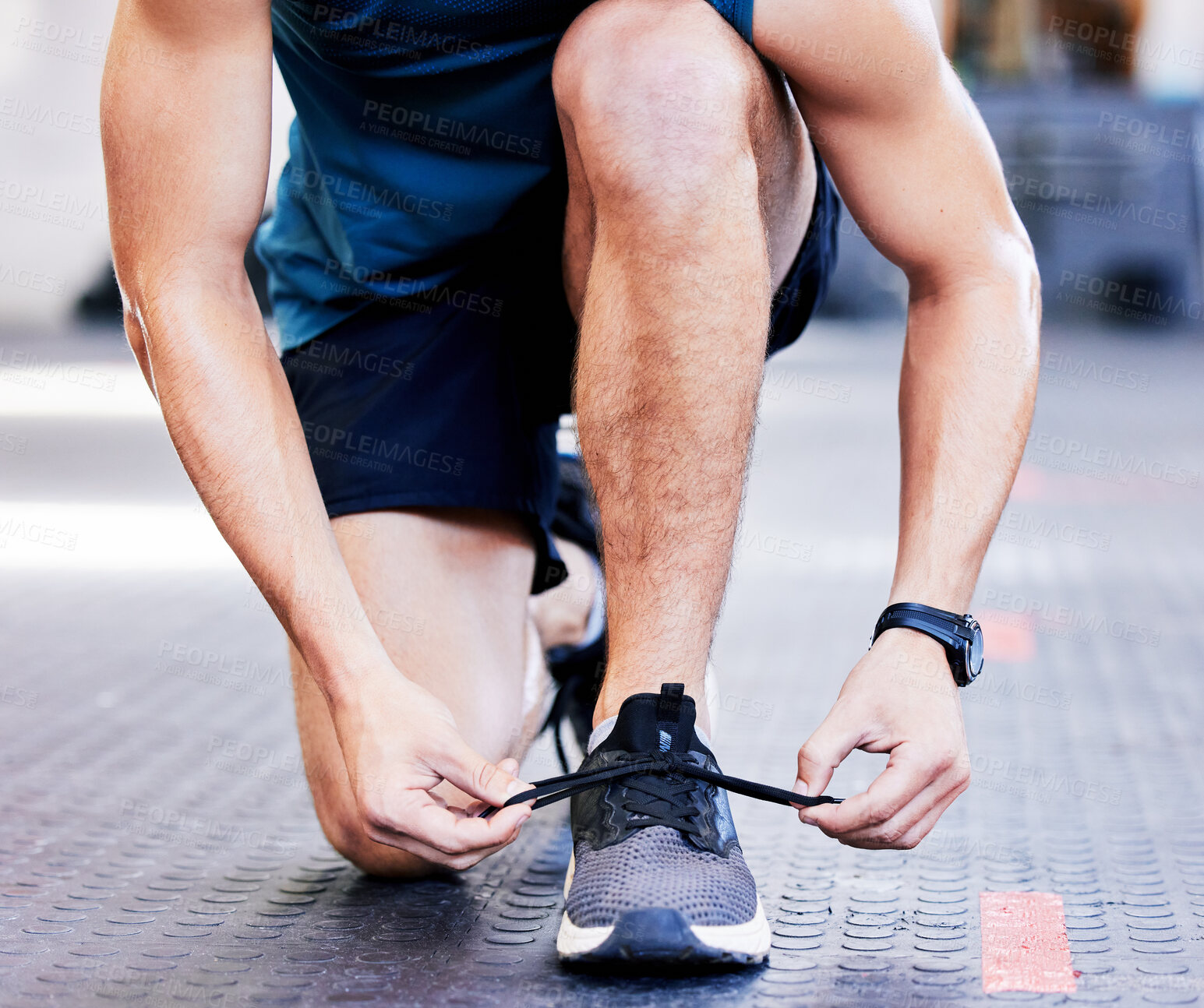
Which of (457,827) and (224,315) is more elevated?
(224,315)

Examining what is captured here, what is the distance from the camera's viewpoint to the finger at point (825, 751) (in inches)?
30.5

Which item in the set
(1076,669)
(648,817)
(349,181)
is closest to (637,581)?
(648,817)

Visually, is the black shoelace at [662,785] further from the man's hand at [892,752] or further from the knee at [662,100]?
the knee at [662,100]

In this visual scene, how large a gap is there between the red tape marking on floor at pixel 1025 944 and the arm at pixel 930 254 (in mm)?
169

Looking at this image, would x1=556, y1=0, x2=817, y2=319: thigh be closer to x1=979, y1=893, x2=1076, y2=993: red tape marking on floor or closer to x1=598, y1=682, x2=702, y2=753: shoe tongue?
x1=598, y1=682, x2=702, y2=753: shoe tongue

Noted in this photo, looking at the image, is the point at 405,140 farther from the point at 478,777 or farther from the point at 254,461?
the point at 478,777

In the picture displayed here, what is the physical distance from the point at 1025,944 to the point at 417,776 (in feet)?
1.33

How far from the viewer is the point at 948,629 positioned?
847mm

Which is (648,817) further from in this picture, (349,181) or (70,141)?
(70,141)

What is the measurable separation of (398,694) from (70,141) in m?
6.46

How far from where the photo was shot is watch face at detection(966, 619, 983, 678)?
848 mm

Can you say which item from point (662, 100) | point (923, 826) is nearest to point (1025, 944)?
point (923, 826)

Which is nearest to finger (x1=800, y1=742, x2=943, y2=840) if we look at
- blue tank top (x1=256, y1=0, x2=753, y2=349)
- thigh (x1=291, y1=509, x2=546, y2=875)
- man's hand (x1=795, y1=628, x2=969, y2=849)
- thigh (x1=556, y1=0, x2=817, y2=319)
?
man's hand (x1=795, y1=628, x2=969, y2=849)

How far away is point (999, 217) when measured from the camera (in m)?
0.97
